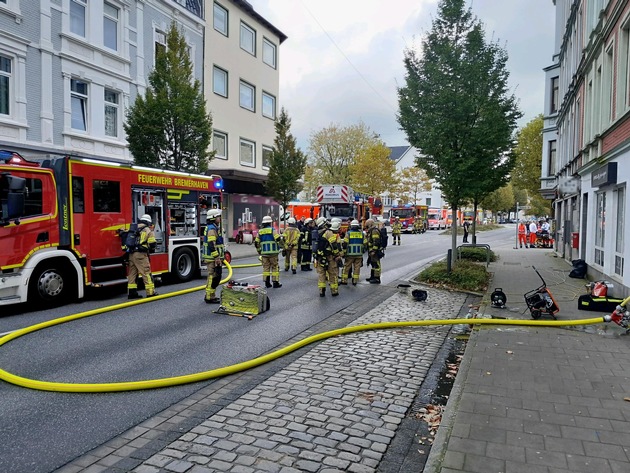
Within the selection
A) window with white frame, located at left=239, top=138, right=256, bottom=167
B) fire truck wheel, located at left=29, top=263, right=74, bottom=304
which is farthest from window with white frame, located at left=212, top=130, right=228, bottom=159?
Result: fire truck wheel, located at left=29, top=263, right=74, bottom=304

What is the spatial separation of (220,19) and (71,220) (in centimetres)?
2051

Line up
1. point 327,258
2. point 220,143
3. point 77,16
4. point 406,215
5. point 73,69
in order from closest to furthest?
point 327,258
point 73,69
point 77,16
point 220,143
point 406,215

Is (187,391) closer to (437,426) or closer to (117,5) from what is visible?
(437,426)

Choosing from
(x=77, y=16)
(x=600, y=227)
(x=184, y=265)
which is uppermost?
(x=77, y=16)

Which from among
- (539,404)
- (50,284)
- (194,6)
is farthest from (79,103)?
(539,404)

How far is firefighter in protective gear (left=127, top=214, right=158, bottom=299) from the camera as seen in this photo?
9656 mm

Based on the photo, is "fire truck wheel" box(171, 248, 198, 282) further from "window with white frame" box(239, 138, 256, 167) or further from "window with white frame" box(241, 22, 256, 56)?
"window with white frame" box(241, 22, 256, 56)

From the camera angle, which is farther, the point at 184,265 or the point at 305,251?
the point at 305,251

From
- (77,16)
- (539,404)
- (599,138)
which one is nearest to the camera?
(539,404)

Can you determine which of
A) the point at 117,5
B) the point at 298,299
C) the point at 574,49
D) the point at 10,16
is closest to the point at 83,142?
the point at 10,16

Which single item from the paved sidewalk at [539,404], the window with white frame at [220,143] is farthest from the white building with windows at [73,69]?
the paved sidewalk at [539,404]

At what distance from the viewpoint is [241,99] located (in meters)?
28.1

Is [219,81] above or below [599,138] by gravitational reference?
above

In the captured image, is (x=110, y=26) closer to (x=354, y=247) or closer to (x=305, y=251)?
(x=305, y=251)
